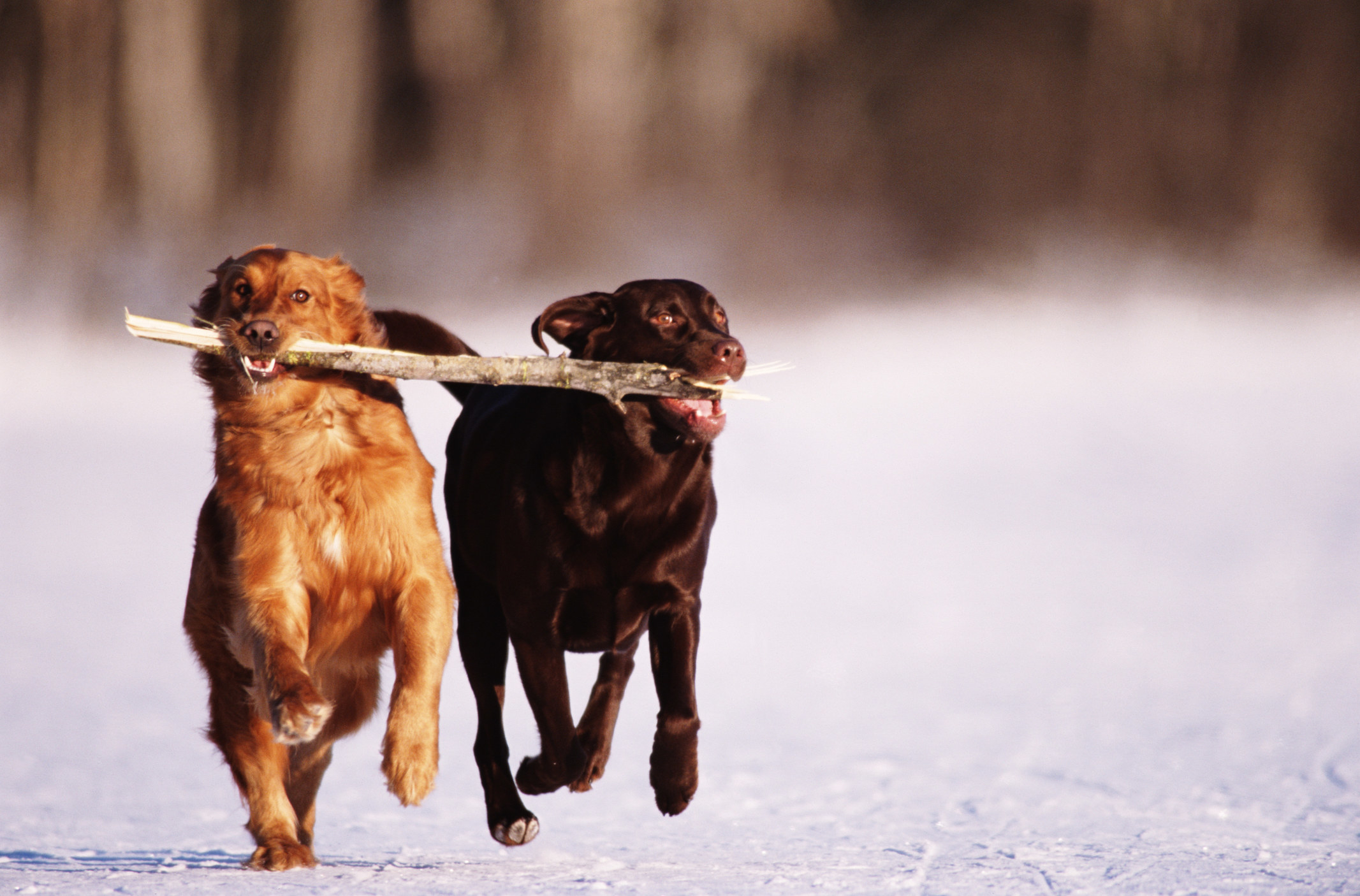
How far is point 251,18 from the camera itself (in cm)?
1869

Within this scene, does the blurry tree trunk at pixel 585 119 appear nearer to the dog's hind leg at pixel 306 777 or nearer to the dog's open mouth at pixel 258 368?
the dog's hind leg at pixel 306 777

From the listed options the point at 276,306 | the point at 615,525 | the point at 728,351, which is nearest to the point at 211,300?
the point at 276,306

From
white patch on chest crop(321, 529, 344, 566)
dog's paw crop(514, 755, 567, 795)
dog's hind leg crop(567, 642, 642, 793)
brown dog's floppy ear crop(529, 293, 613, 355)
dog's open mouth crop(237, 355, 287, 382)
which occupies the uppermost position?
brown dog's floppy ear crop(529, 293, 613, 355)

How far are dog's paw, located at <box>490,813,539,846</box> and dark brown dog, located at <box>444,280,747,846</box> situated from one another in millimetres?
151

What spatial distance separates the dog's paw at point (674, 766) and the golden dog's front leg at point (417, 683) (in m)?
0.69

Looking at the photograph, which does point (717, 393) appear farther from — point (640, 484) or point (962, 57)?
point (962, 57)

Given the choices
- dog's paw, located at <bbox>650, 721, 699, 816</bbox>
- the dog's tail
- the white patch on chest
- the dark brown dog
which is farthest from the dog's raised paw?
the dog's tail

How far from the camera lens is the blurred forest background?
18219mm

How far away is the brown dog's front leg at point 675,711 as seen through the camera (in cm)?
420

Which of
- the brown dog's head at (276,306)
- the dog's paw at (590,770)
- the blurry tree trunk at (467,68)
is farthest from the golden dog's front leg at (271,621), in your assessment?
the blurry tree trunk at (467,68)

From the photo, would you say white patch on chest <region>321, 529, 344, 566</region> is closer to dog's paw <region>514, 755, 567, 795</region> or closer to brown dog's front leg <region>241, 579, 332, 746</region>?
brown dog's front leg <region>241, 579, 332, 746</region>

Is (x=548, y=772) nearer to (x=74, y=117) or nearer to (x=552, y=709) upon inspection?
(x=552, y=709)

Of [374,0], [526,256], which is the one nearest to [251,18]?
[374,0]

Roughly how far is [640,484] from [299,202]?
16.6 m
